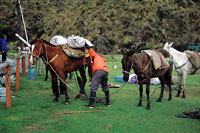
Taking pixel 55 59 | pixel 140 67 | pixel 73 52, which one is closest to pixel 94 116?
pixel 140 67

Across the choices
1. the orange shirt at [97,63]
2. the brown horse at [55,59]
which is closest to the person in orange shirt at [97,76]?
the orange shirt at [97,63]

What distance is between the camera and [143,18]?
4866 cm

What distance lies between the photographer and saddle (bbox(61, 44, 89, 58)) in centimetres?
843

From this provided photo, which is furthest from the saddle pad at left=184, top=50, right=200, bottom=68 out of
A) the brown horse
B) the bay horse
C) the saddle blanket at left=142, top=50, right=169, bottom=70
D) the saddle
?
the brown horse

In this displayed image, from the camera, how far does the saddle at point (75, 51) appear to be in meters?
8.43

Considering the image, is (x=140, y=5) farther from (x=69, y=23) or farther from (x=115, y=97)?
(x=115, y=97)

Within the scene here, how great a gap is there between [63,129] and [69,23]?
146ft

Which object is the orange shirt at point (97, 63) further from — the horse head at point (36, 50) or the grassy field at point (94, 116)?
the horse head at point (36, 50)

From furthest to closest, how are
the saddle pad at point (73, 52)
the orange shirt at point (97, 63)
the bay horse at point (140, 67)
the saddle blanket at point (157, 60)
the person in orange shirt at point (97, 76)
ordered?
the saddle pad at point (73, 52) → the saddle blanket at point (157, 60) → the orange shirt at point (97, 63) → the person in orange shirt at point (97, 76) → the bay horse at point (140, 67)

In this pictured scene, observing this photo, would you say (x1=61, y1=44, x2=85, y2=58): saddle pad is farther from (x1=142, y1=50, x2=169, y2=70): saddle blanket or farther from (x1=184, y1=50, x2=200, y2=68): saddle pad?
(x1=184, y1=50, x2=200, y2=68): saddle pad

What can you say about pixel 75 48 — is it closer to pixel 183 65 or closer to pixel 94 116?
pixel 94 116

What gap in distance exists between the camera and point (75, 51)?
864 cm

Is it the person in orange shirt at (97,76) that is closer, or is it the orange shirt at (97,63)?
the person in orange shirt at (97,76)

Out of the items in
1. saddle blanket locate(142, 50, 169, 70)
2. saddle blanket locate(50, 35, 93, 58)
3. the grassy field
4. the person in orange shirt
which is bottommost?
the grassy field
